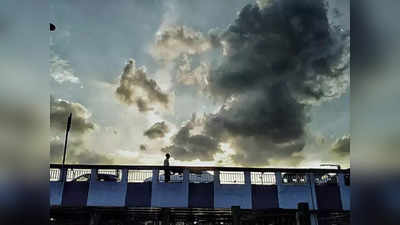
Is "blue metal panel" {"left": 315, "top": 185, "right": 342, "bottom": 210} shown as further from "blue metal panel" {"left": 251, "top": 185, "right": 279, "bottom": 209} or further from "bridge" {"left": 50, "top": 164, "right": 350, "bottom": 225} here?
"blue metal panel" {"left": 251, "top": 185, "right": 279, "bottom": 209}

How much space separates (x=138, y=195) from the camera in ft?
64.8

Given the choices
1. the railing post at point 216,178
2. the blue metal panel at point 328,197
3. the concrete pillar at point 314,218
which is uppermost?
the railing post at point 216,178

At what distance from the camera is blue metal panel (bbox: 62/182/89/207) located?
19469 mm

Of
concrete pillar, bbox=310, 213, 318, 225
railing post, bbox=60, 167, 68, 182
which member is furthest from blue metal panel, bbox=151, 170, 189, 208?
concrete pillar, bbox=310, 213, 318, 225

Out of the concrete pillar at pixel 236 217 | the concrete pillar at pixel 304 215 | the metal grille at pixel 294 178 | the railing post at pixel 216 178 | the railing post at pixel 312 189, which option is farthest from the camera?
the metal grille at pixel 294 178

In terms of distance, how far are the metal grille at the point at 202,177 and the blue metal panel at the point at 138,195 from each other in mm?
2783

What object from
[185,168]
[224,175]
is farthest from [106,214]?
[224,175]

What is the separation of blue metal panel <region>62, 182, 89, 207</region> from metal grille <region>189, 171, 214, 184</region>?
21.5 ft

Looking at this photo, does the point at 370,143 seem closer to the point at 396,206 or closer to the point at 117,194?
the point at 396,206

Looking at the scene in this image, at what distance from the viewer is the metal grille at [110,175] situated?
66.4 ft

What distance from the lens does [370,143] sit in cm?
93

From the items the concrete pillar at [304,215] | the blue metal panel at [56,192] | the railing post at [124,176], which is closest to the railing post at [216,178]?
the concrete pillar at [304,215]

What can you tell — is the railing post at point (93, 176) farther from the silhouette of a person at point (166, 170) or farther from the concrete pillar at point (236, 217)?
the concrete pillar at point (236, 217)

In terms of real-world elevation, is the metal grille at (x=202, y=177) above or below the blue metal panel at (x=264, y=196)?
above
